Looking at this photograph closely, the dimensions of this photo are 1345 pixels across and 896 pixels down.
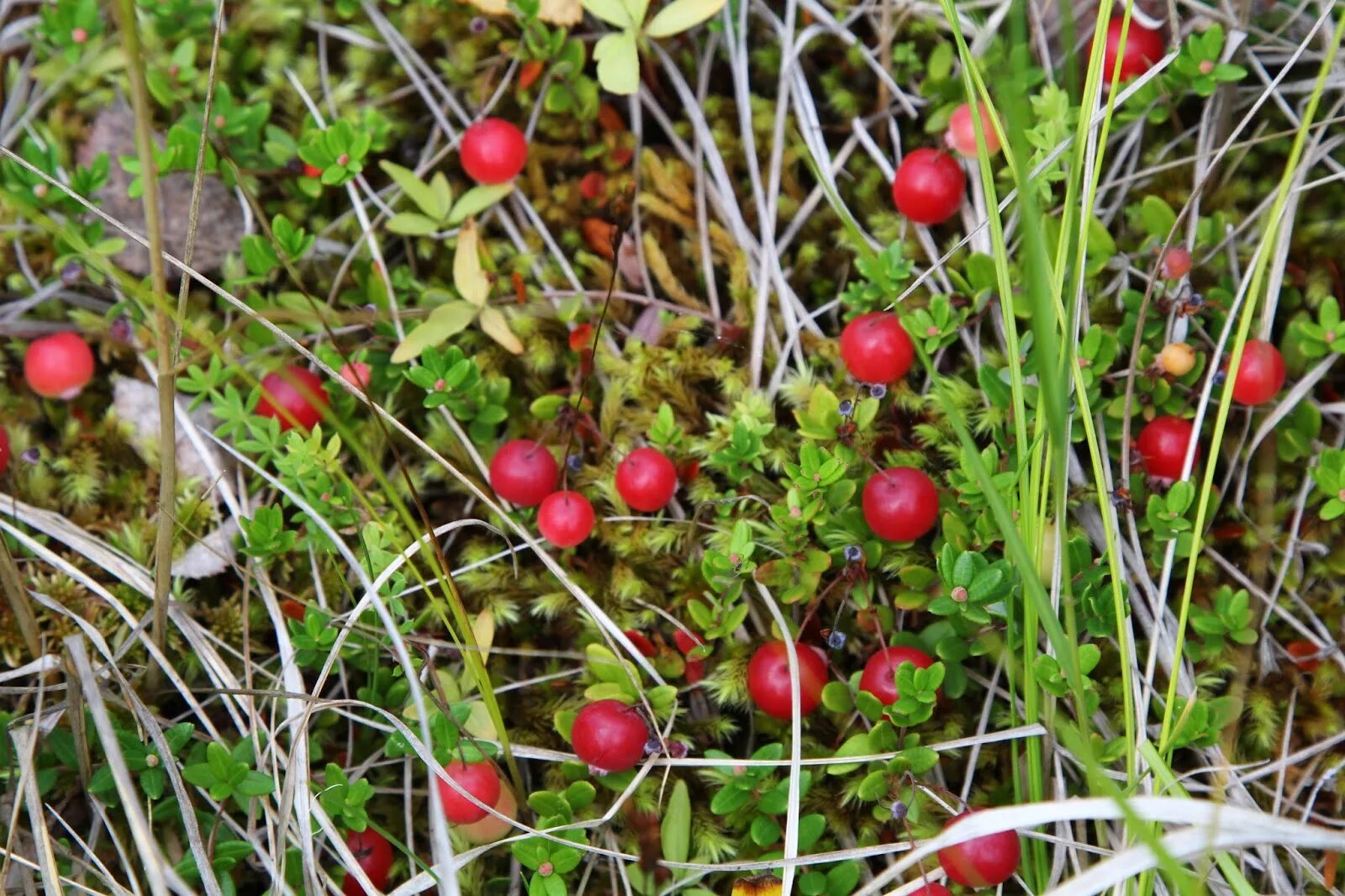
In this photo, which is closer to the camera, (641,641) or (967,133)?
(641,641)

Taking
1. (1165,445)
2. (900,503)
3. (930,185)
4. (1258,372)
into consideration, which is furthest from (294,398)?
(1258,372)

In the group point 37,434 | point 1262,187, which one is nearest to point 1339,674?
point 1262,187

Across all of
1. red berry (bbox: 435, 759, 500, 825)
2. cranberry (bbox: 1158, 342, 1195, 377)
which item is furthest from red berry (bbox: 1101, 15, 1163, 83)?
red berry (bbox: 435, 759, 500, 825)

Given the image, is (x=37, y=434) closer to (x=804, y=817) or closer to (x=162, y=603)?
(x=162, y=603)

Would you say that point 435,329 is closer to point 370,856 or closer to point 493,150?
point 493,150

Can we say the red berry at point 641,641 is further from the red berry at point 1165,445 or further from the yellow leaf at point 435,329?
the red berry at point 1165,445
